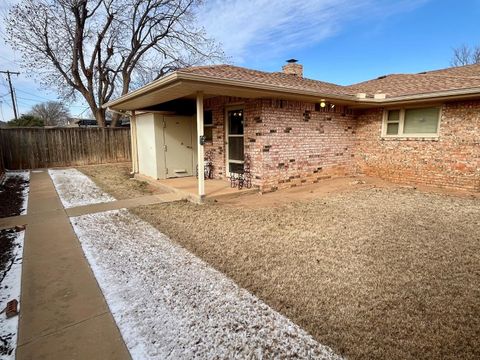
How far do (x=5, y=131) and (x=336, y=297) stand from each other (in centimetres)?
1486

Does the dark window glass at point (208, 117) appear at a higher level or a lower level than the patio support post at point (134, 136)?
higher

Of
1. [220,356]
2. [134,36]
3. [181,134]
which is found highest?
[134,36]

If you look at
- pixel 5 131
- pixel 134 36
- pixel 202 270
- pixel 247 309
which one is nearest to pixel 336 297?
pixel 247 309

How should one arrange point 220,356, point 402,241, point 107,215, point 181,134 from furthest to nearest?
point 181,134 < point 107,215 < point 402,241 < point 220,356

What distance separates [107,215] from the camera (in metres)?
5.20

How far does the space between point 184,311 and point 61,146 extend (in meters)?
13.8

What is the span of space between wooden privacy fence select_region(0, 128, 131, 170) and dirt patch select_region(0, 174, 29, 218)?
3103 millimetres

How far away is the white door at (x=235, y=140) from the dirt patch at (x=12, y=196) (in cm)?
497

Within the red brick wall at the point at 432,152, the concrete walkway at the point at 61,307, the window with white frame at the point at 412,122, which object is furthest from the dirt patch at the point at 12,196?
the window with white frame at the point at 412,122

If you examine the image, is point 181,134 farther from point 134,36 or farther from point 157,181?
point 134,36

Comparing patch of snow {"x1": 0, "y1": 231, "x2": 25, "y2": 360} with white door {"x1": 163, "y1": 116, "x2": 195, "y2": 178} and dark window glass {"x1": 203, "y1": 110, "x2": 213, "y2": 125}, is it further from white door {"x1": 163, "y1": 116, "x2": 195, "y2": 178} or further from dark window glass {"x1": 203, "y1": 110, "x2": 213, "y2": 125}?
dark window glass {"x1": 203, "y1": 110, "x2": 213, "y2": 125}

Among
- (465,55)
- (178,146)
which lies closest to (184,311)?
(178,146)

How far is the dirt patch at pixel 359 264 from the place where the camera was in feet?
6.68

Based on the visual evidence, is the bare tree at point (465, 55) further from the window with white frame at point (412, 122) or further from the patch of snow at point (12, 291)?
the patch of snow at point (12, 291)
